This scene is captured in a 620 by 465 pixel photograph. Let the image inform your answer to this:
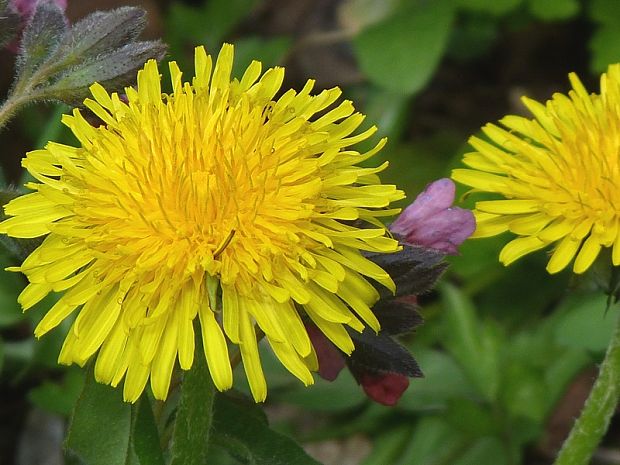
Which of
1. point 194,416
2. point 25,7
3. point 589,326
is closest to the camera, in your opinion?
point 194,416

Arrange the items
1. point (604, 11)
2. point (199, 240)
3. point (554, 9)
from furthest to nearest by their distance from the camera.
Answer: point (604, 11), point (554, 9), point (199, 240)

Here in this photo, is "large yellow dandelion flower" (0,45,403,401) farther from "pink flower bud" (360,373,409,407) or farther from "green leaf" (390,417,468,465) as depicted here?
"green leaf" (390,417,468,465)

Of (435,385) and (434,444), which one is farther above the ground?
(435,385)

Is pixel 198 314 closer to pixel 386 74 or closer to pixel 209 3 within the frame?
Answer: pixel 386 74

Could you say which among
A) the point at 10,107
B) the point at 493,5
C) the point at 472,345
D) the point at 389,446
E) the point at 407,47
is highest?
the point at 493,5

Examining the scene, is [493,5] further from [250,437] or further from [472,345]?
[250,437]

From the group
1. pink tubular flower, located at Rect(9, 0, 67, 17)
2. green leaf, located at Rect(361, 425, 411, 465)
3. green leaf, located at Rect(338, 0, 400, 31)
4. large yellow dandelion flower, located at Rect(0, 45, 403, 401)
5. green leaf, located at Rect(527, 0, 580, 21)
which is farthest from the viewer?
green leaf, located at Rect(338, 0, 400, 31)

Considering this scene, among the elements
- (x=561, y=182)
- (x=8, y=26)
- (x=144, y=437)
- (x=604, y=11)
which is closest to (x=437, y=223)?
(x=561, y=182)

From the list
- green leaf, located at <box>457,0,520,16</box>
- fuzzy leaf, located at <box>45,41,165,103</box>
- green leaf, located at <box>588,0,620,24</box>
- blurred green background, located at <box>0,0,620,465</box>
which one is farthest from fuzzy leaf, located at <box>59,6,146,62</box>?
green leaf, located at <box>588,0,620,24</box>
